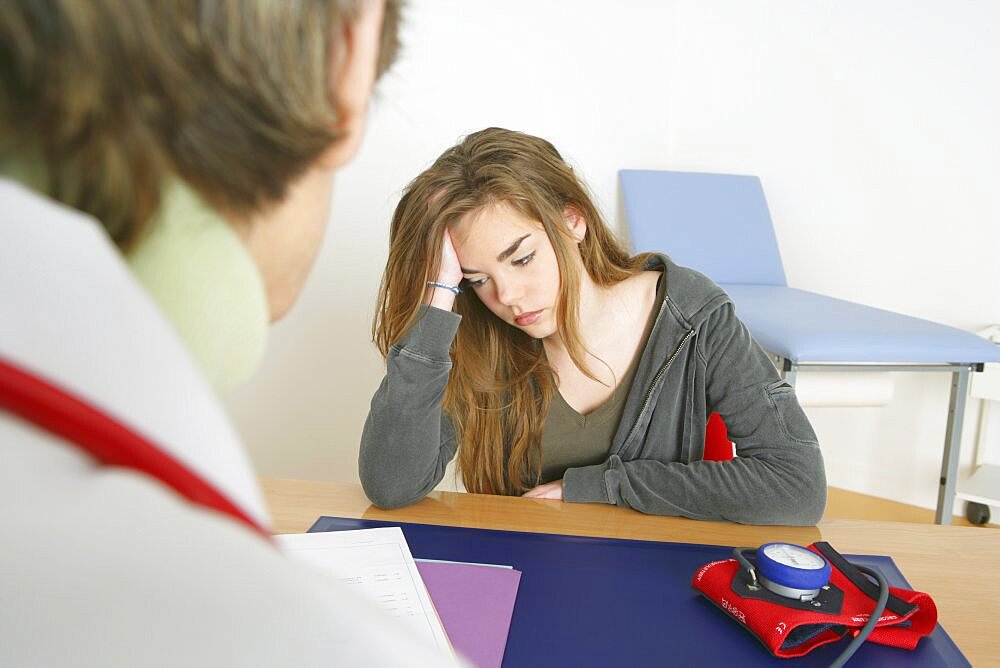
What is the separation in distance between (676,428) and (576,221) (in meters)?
0.39

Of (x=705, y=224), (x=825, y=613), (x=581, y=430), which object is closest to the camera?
(x=825, y=613)

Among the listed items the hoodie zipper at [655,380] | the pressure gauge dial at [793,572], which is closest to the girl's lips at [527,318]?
the hoodie zipper at [655,380]

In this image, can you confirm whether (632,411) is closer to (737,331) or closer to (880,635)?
(737,331)

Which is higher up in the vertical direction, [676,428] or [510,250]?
[510,250]

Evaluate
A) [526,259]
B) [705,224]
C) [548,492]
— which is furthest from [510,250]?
[705,224]

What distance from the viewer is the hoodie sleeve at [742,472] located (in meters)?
1.11

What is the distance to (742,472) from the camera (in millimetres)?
1155

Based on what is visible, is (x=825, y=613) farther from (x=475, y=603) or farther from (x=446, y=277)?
(x=446, y=277)

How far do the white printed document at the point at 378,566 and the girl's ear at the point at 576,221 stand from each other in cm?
63

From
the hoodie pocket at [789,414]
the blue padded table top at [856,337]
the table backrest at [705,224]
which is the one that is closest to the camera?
the hoodie pocket at [789,414]

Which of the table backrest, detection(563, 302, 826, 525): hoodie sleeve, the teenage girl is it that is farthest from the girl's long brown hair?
the table backrest

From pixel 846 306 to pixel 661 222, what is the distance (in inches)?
24.4

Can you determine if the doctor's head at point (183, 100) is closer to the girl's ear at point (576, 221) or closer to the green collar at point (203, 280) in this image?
the green collar at point (203, 280)

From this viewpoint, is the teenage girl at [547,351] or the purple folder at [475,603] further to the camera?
the teenage girl at [547,351]
